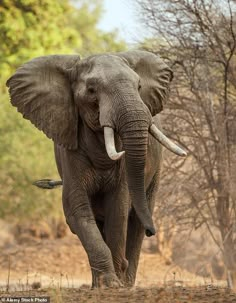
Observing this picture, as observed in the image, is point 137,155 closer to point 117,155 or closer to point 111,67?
point 117,155

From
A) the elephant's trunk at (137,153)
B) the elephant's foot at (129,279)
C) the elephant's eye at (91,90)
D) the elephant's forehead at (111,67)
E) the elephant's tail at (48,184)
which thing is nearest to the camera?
the elephant's trunk at (137,153)

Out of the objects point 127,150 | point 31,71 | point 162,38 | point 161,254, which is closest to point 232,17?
point 162,38

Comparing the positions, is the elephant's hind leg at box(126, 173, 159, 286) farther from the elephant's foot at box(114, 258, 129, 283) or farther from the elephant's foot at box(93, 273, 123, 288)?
the elephant's foot at box(93, 273, 123, 288)

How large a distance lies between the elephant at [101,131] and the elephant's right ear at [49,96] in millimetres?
11

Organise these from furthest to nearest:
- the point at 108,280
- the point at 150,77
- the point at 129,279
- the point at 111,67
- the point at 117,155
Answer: the point at 129,279 → the point at 150,77 → the point at 111,67 → the point at 108,280 → the point at 117,155

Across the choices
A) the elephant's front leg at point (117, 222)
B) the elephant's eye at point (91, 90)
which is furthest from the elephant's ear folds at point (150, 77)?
A: the elephant's front leg at point (117, 222)

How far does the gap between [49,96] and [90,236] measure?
5.61 ft

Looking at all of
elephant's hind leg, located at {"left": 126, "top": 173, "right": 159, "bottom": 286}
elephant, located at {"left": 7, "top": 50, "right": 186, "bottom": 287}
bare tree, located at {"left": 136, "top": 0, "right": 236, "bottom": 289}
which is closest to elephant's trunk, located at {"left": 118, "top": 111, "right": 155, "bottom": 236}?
elephant, located at {"left": 7, "top": 50, "right": 186, "bottom": 287}

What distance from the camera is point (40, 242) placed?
3162 cm

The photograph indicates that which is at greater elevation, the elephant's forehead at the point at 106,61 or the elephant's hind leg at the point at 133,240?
the elephant's forehead at the point at 106,61

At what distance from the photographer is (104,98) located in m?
9.54

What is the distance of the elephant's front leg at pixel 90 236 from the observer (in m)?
9.67

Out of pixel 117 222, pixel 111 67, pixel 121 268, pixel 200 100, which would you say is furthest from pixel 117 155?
pixel 200 100

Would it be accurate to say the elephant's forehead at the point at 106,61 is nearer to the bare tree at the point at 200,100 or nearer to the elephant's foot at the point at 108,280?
the elephant's foot at the point at 108,280
